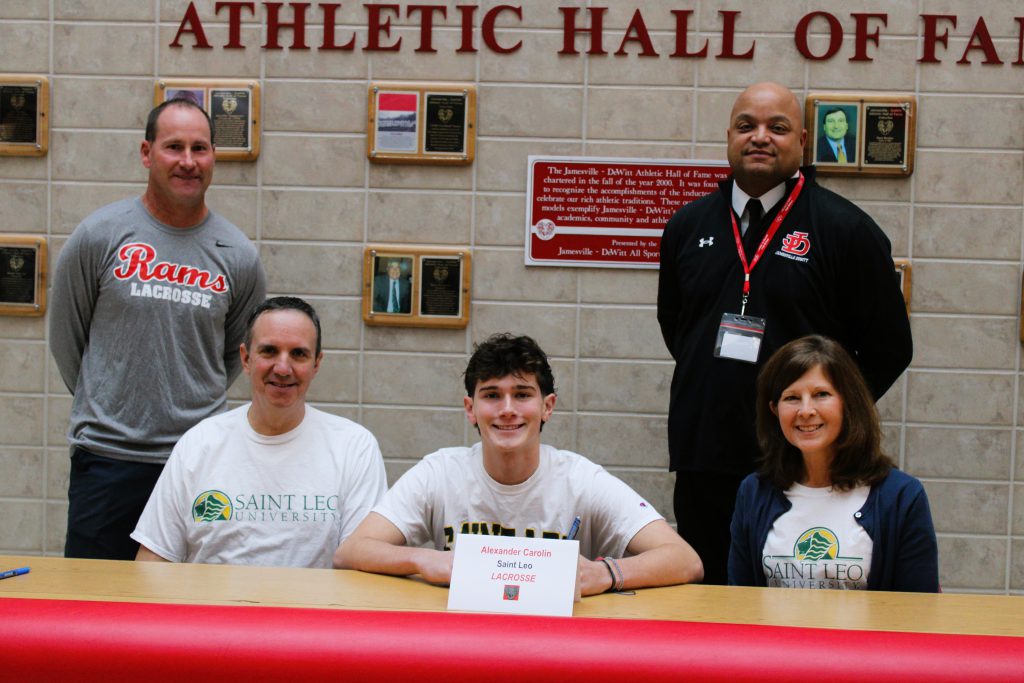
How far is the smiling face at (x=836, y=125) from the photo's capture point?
11.3ft

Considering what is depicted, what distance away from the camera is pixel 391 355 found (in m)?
3.59

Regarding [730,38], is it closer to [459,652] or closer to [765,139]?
[765,139]

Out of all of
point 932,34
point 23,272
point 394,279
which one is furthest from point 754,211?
point 23,272

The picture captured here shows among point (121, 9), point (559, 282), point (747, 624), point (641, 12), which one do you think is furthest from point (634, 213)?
point (747, 624)

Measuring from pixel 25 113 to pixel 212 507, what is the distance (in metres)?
1.97

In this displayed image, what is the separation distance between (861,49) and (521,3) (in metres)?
1.14

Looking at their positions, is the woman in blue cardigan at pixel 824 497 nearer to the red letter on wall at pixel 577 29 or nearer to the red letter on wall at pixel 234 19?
the red letter on wall at pixel 577 29

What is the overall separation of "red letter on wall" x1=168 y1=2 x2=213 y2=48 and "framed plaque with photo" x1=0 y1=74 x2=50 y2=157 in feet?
1.61

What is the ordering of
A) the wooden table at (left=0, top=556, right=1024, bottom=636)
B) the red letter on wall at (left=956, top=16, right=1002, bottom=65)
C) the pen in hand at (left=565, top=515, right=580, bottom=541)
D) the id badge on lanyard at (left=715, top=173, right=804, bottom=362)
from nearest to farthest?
the wooden table at (left=0, top=556, right=1024, bottom=636)
the pen in hand at (left=565, top=515, right=580, bottom=541)
the id badge on lanyard at (left=715, top=173, right=804, bottom=362)
the red letter on wall at (left=956, top=16, right=1002, bottom=65)

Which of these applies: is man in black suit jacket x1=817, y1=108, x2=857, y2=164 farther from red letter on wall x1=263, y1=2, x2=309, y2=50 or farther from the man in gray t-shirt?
the man in gray t-shirt

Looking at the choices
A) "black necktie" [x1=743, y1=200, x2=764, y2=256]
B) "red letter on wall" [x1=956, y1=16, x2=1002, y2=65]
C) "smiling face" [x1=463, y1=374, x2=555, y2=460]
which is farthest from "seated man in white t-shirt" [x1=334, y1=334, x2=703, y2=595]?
"red letter on wall" [x1=956, y1=16, x2=1002, y2=65]

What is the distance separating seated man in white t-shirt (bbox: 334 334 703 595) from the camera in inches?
86.0

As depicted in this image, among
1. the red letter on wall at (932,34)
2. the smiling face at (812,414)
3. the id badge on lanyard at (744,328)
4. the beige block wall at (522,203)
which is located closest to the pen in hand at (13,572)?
the smiling face at (812,414)

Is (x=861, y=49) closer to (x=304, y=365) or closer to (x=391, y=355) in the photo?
(x=391, y=355)
